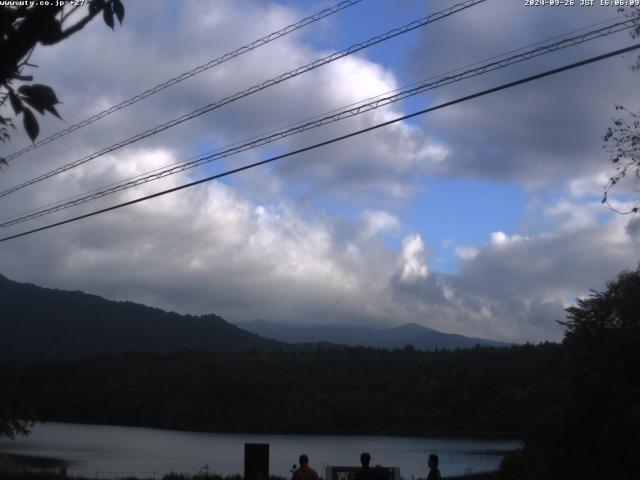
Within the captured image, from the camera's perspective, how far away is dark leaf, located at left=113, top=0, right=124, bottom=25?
172 inches

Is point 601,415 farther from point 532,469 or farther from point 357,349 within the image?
point 357,349

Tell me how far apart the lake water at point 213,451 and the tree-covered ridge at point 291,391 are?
498 cm

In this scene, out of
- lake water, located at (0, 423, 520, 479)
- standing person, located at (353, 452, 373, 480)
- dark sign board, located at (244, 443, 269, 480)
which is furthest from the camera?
lake water, located at (0, 423, 520, 479)

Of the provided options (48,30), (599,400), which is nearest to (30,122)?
(48,30)

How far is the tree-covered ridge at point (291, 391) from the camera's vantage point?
283 ft

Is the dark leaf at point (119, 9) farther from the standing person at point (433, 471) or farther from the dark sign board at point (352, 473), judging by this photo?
the dark sign board at point (352, 473)

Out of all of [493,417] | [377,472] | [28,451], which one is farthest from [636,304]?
[493,417]

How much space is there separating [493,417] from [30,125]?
8138cm

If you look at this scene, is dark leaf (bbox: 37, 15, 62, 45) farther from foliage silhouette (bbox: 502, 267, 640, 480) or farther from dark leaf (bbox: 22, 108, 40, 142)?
foliage silhouette (bbox: 502, 267, 640, 480)

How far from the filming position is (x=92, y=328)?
171 m

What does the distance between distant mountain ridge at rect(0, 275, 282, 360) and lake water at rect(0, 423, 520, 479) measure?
64741 mm

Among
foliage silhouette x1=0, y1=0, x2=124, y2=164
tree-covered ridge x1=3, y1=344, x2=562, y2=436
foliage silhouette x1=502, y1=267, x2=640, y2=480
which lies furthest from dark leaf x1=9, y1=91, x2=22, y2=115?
tree-covered ridge x1=3, y1=344, x2=562, y2=436

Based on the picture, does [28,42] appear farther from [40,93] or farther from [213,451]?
[213,451]

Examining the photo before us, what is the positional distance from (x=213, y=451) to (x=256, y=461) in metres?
50.1
